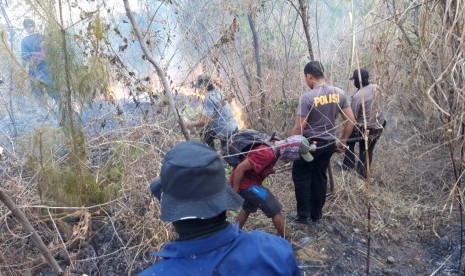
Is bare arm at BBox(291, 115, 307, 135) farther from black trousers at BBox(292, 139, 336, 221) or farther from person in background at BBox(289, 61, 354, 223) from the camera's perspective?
black trousers at BBox(292, 139, 336, 221)

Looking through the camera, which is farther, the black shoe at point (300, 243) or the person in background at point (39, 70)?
the black shoe at point (300, 243)

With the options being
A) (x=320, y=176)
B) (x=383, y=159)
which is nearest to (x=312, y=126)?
(x=320, y=176)

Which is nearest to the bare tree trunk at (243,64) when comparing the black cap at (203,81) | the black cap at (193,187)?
the black cap at (203,81)

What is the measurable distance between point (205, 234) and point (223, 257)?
10cm

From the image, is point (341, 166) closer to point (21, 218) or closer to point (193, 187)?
point (21, 218)

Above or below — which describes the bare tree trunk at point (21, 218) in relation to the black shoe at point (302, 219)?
above

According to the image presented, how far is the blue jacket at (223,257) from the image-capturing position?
4.58 feet

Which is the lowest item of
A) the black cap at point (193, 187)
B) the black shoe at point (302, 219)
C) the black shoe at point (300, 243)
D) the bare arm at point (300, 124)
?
the black shoe at point (300, 243)

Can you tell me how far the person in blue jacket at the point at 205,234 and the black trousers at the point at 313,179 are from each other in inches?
118

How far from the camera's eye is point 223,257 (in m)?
1.41

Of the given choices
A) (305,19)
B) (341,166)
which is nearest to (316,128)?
Result: (305,19)

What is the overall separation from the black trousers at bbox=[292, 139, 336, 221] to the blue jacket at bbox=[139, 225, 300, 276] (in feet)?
9.92

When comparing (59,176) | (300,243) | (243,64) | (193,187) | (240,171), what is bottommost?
(300,243)

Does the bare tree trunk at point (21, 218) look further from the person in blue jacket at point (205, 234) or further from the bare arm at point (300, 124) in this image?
the bare arm at point (300, 124)
